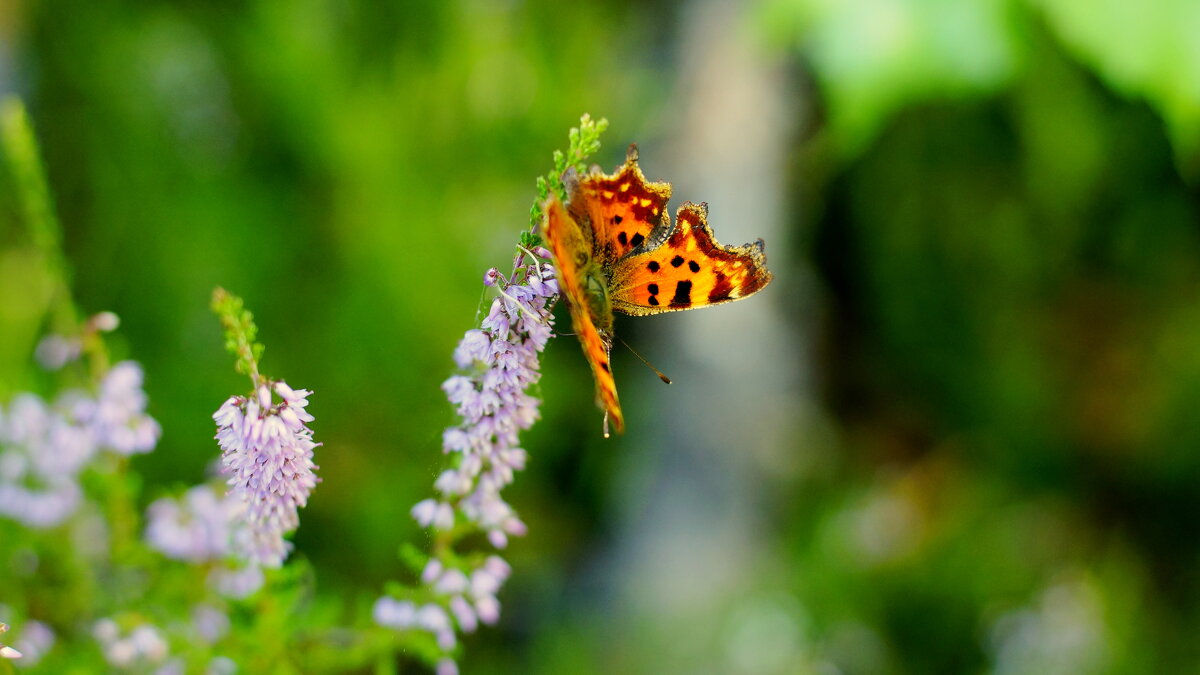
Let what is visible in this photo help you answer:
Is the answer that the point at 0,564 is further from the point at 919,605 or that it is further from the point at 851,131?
the point at 919,605

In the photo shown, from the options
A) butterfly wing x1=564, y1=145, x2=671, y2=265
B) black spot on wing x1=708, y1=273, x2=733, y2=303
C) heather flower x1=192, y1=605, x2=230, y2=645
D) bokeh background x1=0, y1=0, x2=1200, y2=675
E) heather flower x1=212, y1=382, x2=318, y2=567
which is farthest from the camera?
bokeh background x1=0, y1=0, x2=1200, y2=675

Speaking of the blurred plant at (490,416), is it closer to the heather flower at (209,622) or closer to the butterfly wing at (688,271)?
the butterfly wing at (688,271)

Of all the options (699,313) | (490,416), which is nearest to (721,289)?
(490,416)

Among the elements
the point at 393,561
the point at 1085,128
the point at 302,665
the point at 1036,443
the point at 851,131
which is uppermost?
the point at 1085,128

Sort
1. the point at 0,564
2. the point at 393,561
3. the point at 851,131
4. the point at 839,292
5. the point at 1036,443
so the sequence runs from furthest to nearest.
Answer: the point at 839,292, the point at 1036,443, the point at 393,561, the point at 851,131, the point at 0,564

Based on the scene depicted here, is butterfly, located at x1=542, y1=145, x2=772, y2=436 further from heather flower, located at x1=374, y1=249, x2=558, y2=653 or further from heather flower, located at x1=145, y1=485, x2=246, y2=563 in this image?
heather flower, located at x1=145, y1=485, x2=246, y2=563

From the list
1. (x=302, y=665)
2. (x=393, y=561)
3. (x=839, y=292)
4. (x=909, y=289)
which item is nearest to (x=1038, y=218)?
(x=909, y=289)

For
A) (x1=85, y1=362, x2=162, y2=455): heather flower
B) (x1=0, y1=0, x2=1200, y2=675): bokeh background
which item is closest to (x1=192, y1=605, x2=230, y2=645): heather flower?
(x1=85, y1=362, x2=162, y2=455): heather flower

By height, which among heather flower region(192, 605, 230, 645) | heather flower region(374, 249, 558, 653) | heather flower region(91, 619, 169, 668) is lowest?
heather flower region(91, 619, 169, 668)
